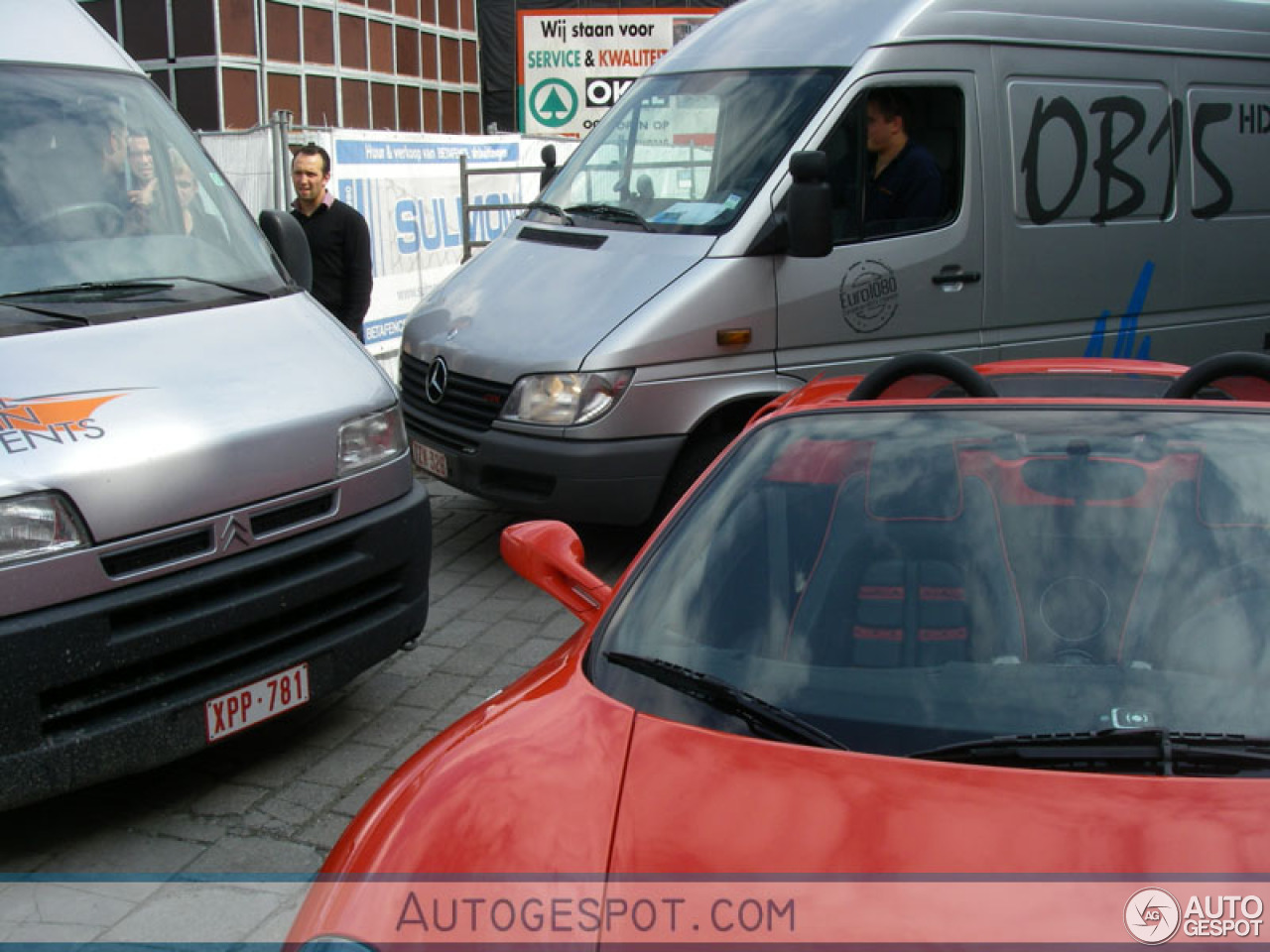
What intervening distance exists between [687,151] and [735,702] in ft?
15.8

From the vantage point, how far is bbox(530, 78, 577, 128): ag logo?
20.4m

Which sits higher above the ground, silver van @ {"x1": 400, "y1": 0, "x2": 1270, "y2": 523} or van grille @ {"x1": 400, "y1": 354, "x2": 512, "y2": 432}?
silver van @ {"x1": 400, "y1": 0, "x2": 1270, "y2": 523}

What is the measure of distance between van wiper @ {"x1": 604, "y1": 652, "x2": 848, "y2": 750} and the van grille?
3.71 metres

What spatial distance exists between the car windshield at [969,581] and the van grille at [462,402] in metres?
3.38

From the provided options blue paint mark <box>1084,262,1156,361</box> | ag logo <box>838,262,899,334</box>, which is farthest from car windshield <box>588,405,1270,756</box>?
blue paint mark <box>1084,262,1156,361</box>

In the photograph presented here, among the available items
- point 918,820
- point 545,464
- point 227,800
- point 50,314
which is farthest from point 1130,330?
point 918,820

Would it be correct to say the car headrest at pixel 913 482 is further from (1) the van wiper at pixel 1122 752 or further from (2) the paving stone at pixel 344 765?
(2) the paving stone at pixel 344 765

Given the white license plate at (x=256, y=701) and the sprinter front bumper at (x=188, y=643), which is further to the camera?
the white license plate at (x=256, y=701)

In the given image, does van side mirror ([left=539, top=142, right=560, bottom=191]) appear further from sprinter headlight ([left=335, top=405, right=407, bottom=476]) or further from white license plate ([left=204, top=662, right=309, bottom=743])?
white license plate ([left=204, top=662, right=309, bottom=743])

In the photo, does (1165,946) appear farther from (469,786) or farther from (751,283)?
(751,283)

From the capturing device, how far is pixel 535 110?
2036 centimetres

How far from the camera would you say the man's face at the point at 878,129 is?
6586 millimetres

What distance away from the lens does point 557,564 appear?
3.10 metres

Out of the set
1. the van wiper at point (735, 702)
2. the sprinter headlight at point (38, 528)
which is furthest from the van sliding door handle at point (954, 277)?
the van wiper at point (735, 702)
